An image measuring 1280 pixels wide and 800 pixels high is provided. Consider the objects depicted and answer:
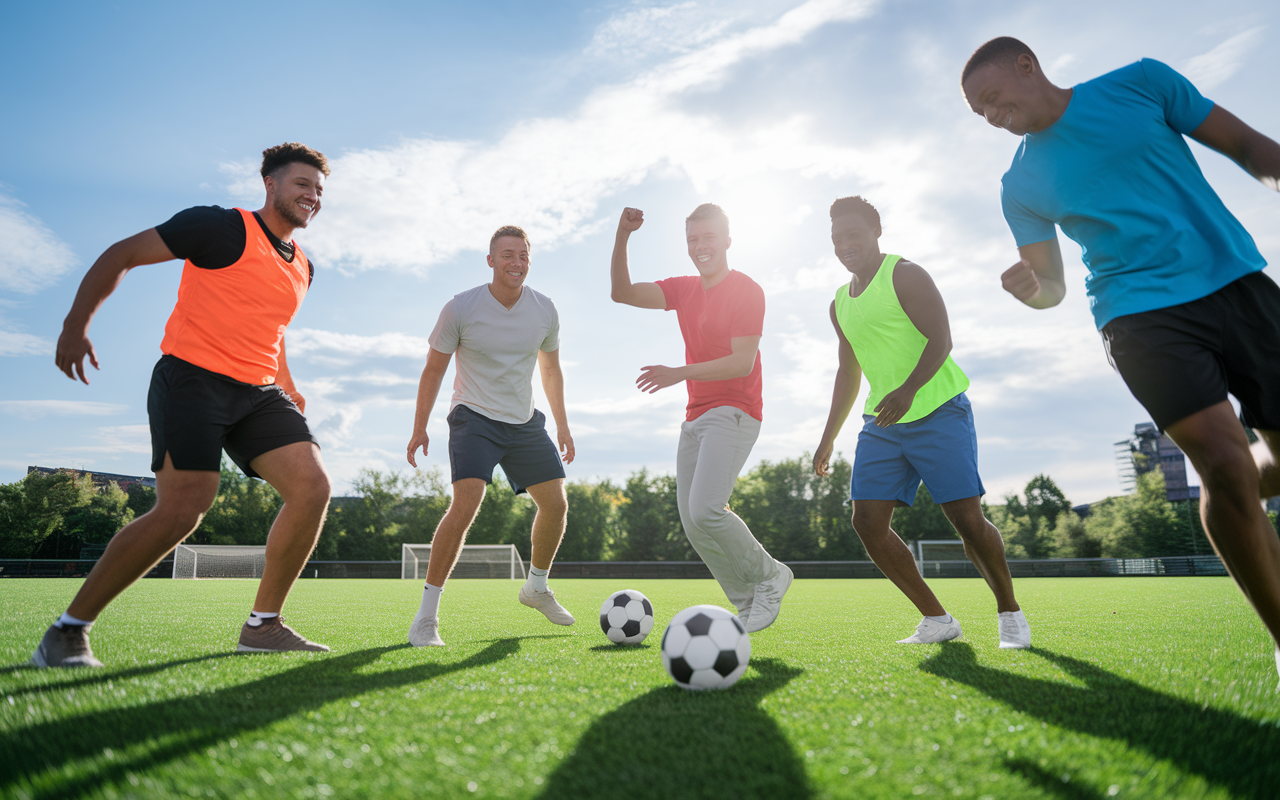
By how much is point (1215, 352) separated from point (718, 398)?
279 cm

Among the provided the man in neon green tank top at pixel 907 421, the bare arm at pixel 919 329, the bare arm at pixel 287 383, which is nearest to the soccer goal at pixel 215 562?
the bare arm at pixel 287 383

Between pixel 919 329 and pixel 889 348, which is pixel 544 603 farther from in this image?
pixel 919 329

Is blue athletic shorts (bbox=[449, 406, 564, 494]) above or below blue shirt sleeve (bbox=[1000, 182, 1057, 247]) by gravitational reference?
below

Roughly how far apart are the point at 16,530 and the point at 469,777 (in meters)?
65.1

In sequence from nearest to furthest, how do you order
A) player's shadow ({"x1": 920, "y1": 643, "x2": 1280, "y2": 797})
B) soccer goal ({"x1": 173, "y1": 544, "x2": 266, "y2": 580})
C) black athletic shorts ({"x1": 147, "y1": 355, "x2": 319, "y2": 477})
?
player's shadow ({"x1": 920, "y1": 643, "x2": 1280, "y2": 797}) → black athletic shorts ({"x1": 147, "y1": 355, "x2": 319, "y2": 477}) → soccer goal ({"x1": 173, "y1": 544, "x2": 266, "y2": 580})

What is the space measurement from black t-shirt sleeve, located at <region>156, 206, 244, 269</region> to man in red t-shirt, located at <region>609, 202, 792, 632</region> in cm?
245

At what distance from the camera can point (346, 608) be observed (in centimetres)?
884

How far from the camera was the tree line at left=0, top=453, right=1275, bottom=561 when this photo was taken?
5284 centimetres

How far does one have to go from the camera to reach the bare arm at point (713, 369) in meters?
4.39

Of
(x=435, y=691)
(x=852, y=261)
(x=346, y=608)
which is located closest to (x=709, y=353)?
(x=852, y=261)

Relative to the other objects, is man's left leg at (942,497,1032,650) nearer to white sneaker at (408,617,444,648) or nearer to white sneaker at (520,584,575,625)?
white sneaker at (520,584,575,625)

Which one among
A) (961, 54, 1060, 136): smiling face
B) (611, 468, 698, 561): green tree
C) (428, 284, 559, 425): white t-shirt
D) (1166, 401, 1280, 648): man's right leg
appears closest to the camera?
(1166, 401, 1280, 648): man's right leg

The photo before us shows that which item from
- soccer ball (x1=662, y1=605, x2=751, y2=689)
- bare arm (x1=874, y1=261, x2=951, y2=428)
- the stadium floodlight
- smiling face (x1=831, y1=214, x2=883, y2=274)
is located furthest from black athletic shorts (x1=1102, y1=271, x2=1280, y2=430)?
the stadium floodlight

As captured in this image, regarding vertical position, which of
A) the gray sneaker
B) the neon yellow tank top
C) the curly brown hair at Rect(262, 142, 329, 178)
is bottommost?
the gray sneaker
